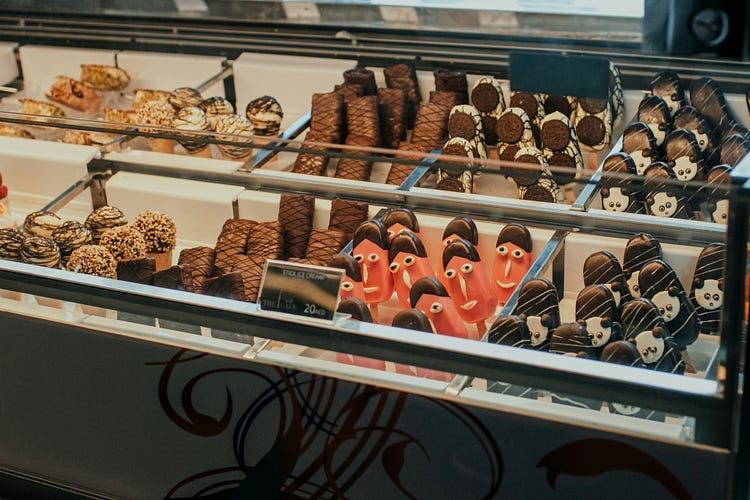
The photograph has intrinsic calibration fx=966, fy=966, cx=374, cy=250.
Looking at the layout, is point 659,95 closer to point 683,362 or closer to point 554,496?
point 683,362

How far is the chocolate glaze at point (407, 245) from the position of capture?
1741 millimetres

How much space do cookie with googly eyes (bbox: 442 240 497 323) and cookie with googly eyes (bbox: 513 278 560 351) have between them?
105 mm

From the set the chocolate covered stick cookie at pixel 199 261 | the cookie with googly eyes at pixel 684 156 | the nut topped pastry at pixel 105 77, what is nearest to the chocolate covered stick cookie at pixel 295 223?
the chocolate covered stick cookie at pixel 199 261

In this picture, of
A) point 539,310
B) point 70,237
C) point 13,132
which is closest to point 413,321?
point 539,310

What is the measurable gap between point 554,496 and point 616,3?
3.28 feet

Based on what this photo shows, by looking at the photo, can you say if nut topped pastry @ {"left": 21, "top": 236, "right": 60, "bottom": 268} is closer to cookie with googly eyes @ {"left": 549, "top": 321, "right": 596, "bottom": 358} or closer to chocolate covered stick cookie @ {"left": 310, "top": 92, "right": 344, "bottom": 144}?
chocolate covered stick cookie @ {"left": 310, "top": 92, "right": 344, "bottom": 144}

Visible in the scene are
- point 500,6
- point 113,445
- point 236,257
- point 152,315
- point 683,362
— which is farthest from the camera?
point 500,6

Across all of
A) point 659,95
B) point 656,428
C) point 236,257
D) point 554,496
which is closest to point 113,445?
point 236,257

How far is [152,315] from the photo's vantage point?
59.9 inches

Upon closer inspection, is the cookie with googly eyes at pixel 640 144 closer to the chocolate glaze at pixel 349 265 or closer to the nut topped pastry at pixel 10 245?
the chocolate glaze at pixel 349 265

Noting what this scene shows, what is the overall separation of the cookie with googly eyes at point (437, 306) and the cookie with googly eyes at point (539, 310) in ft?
0.32

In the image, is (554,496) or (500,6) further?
(500,6)

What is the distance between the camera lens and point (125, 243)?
1873 mm

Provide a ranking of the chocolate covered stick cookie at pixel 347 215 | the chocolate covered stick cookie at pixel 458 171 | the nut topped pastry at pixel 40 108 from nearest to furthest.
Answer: the chocolate covered stick cookie at pixel 458 171 < the chocolate covered stick cookie at pixel 347 215 < the nut topped pastry at pixel 40 108
